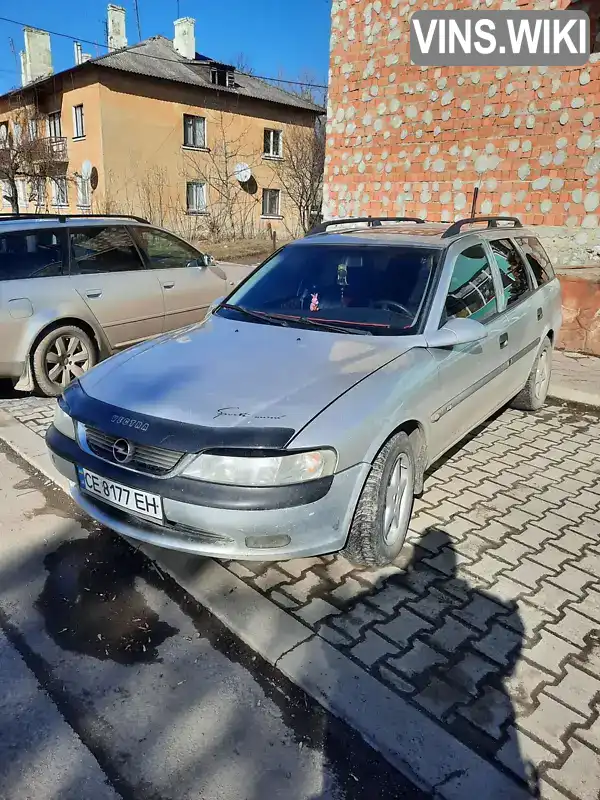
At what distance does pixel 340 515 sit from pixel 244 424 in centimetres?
59

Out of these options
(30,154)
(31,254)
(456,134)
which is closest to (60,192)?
(30,154)

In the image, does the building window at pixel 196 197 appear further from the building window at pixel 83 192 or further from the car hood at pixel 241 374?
the car hood at pixel 241 374

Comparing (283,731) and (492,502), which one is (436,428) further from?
(283,731)

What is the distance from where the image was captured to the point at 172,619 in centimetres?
275

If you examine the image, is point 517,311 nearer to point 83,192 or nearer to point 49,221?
point 49,221

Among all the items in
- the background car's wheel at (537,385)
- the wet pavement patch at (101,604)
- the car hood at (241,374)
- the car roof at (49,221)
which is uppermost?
the car roof at (49,221)

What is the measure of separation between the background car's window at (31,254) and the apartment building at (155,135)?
2199 centimetres

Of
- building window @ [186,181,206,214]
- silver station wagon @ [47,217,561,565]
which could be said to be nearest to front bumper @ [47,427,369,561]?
silver station wagon @ [47,217,561,565]

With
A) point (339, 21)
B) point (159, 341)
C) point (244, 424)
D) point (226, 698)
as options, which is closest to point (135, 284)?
point (159, 341)

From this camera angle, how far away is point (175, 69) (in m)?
27.6

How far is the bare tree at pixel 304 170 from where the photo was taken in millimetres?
23297

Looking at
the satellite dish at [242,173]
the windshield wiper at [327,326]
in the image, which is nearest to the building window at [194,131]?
the satellite dish at [242,173]

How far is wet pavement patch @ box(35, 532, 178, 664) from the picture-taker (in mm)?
2582

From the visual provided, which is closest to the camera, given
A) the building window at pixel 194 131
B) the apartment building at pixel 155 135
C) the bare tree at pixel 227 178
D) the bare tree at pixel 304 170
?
the bare tree at pixel 304 170
